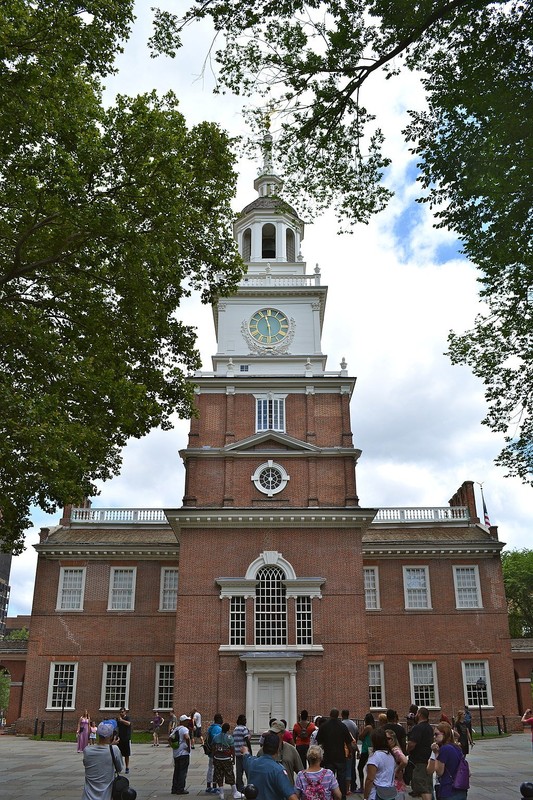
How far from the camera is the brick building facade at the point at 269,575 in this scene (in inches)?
1118

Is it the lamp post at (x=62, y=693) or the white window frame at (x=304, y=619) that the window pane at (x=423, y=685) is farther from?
the lamp post at (x=62, y=693)

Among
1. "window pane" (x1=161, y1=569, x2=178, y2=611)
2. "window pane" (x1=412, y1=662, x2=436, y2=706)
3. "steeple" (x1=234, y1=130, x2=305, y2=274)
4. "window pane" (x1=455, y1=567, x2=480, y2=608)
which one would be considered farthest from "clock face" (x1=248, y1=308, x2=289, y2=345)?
"window pane" (x1=412, y1=662, x2=436, y2=706)

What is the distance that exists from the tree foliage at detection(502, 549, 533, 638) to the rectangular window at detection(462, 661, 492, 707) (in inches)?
954

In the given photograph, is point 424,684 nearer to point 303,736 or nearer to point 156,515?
point 156,515

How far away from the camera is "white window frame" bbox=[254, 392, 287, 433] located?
32.2 metres

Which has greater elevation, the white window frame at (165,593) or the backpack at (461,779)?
the white window frame at (165,593)

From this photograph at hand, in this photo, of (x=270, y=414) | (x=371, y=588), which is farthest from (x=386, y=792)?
(x=371, y=588)

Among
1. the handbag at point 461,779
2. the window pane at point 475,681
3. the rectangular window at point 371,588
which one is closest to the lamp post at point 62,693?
the rectangular window at point 371,588

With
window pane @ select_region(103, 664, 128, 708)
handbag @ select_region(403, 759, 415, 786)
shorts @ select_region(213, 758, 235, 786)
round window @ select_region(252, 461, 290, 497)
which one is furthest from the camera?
window pane @ select_region(103, 664, 128, 708)

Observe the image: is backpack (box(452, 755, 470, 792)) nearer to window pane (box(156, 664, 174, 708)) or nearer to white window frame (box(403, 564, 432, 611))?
A: window pane (box(156, 664, 174, 708))

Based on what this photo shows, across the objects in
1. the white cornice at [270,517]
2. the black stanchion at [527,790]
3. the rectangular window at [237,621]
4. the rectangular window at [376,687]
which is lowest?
the black stanchion at [527,790]

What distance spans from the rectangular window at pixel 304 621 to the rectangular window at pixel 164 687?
8813 millimetres

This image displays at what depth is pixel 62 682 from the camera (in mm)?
33562

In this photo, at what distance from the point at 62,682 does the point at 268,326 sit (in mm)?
19554
